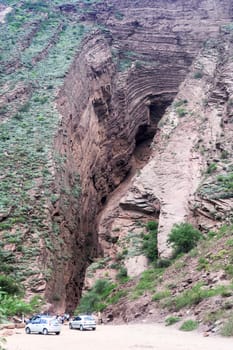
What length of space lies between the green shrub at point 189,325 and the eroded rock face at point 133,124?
8536 millimetres

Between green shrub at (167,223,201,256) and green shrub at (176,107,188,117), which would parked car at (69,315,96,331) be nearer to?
green shrub at (167,223,201,256)

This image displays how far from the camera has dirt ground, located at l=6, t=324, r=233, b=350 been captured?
1277 centimetres

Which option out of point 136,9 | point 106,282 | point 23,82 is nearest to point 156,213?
point 106,282

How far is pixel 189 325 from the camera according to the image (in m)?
16.2

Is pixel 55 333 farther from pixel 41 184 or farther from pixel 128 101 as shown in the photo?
pixel 128 101

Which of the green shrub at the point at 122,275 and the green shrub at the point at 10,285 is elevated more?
the green shrub at the point at 122,275

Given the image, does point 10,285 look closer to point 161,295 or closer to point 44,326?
point 44,326

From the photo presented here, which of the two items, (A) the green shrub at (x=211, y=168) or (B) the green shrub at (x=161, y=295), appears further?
(A) the green shrub at (x=211, y=168)

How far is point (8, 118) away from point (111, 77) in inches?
465

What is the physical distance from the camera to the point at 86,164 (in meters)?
38.2

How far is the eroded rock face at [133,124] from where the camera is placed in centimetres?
3092

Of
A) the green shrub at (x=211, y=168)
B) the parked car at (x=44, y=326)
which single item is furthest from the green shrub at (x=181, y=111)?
the parked car at (x=44, y=326)

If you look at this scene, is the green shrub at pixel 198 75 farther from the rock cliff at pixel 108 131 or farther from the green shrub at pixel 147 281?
the green shrub at pixel 147 281

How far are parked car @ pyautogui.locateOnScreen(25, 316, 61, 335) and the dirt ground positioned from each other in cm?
50
